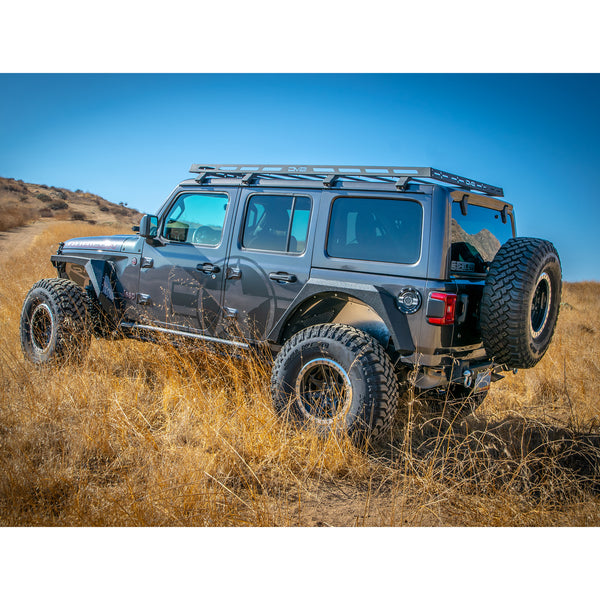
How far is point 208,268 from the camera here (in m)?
4.43

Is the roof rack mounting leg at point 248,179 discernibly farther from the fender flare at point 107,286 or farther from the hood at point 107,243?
the fender flare at point 107,286

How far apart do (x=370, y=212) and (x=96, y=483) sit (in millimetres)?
2584

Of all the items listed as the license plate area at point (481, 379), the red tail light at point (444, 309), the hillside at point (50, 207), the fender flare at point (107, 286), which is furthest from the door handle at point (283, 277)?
the hillside at point (50, 207)

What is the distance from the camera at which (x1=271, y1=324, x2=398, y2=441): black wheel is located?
3.33 m

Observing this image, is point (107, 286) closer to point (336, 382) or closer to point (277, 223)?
point (277, 223)

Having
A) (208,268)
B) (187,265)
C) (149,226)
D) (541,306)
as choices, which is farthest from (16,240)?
(541,306)

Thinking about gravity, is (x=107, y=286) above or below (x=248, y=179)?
below

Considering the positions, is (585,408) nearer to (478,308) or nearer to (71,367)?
(478,308)

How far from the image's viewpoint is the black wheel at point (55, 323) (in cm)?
496

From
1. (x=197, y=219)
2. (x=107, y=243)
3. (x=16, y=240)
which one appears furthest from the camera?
(x=16, y=240)

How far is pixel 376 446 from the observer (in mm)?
3594

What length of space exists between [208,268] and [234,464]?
194 centimetres

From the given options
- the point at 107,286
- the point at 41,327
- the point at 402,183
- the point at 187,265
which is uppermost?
the point at 402,183

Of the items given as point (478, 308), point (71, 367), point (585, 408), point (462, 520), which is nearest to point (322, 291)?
point (478, 308)
